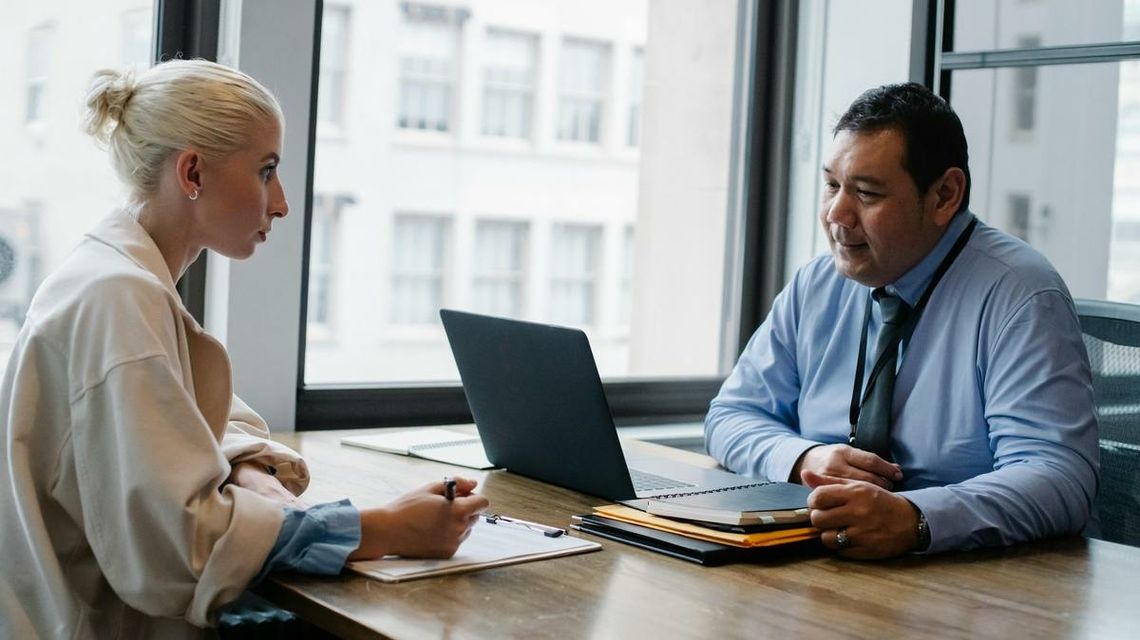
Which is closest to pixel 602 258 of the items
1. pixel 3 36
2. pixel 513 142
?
pixel 513 142

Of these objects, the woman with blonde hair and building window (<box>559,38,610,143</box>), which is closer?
the woman with blonde hair

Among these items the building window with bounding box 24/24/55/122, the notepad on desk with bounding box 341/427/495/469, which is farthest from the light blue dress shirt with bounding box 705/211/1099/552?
the building window with bounding box 24/24/55/122

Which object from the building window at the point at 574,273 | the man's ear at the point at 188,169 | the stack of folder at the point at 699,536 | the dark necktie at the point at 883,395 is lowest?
the stack of folder at the point at 699,536

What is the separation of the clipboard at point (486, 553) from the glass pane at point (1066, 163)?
164 cm

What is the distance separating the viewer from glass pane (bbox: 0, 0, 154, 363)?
90.0 inches

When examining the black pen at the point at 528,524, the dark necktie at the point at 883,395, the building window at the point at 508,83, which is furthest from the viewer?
the building window at the point at 508,83

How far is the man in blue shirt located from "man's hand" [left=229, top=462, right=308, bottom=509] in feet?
2.37

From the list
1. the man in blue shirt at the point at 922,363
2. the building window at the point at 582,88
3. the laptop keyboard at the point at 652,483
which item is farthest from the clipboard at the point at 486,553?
the building window at the point at 582,88

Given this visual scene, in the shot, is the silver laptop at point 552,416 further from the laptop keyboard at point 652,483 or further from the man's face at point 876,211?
the man's face at point 876,211

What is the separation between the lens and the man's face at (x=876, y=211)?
201cm

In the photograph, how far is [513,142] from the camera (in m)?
2.97

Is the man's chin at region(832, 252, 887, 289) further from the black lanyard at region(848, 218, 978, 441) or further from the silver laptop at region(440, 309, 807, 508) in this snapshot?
the silver laptop at region(440, 309, 807, 508)

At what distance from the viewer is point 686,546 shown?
1.50m

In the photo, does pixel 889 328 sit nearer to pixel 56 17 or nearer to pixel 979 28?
pixel 979 28
